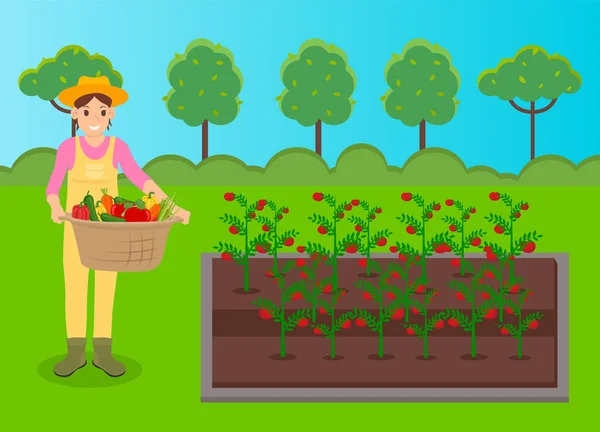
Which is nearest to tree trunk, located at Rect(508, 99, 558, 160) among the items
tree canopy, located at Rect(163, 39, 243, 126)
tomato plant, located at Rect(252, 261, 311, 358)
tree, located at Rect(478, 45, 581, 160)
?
tree, located at Rect(478, 45, 581, 160)

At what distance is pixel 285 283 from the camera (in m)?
6.87

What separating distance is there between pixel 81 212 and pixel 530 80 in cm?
540

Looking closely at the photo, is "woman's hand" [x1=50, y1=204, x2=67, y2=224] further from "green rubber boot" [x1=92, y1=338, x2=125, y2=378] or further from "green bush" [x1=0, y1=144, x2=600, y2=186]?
"green bush" [x1=0, y1=144, x2=600, y2=186]

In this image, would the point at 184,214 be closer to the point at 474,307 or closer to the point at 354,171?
the point at 474,307

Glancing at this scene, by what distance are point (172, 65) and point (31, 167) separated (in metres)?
2.61

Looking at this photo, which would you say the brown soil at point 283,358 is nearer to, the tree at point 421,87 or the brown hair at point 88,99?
the brown hair at point 88,99

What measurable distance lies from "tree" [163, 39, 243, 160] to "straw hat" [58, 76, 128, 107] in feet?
10.5

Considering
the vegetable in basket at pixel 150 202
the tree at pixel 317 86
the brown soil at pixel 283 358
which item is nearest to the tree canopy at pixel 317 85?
the tree at pixel 317 86

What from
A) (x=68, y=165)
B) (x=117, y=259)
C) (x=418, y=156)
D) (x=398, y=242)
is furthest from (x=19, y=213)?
(x=418, y=156)

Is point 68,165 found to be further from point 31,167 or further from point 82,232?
point 31,167

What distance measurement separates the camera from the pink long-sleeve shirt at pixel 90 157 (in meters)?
7.00

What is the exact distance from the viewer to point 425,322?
6637 millimetres

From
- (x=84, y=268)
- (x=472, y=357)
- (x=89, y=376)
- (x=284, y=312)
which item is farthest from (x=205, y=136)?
(x=472, y=357)

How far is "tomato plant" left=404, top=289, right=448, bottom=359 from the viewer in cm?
661
